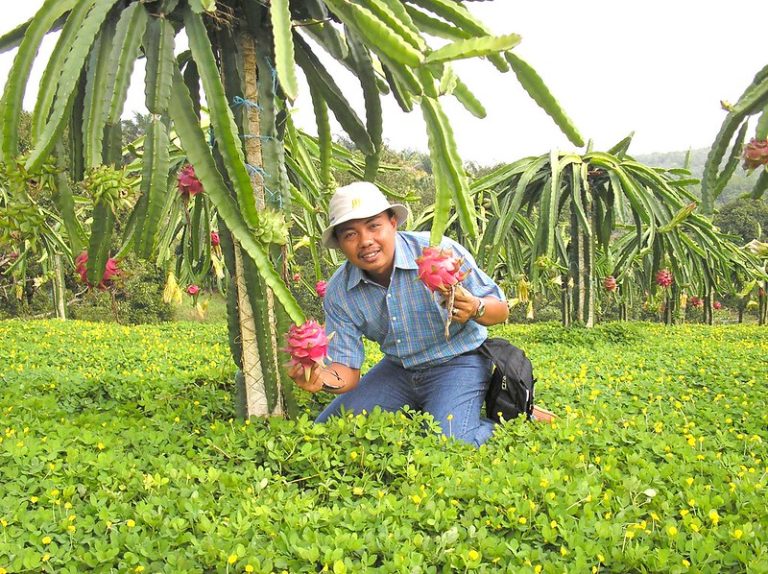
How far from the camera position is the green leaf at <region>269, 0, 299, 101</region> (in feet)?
7.31

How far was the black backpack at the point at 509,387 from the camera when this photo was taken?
3.31 meters

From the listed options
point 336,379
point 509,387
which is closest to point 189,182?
point 336,379

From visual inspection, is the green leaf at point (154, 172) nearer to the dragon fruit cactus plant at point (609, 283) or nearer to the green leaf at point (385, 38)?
the green leaf at point (385, 38)

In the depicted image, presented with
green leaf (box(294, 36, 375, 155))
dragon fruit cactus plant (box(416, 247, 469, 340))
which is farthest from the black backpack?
green leaf (box(294, 36, 375, 155))

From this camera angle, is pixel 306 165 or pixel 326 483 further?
pixel 306 165

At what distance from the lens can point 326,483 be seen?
2459 mm

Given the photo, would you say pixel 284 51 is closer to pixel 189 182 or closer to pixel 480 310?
pixel 189 182

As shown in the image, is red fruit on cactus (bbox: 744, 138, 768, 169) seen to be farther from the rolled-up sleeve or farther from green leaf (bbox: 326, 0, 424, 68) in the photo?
green leaf (bbox: 326, 0, 424, 68)

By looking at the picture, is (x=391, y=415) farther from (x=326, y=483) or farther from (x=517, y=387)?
(x=517, y=387)

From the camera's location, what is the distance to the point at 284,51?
7.60 feet

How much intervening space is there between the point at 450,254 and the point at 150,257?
1256 mm

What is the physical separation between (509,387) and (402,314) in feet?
2.15

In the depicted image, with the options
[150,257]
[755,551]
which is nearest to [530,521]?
[755,551]

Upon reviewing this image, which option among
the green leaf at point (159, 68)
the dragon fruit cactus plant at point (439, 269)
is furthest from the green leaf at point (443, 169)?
the green leaf at point (159, 68)
